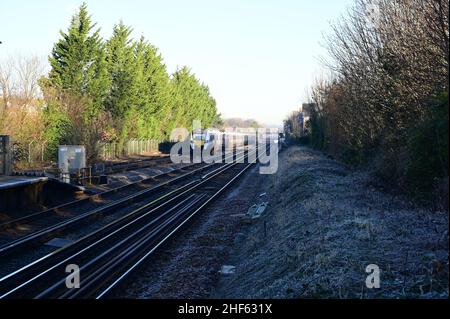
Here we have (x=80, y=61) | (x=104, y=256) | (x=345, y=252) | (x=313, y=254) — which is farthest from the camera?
(x=80, y=61)

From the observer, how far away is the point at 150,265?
11469 mm

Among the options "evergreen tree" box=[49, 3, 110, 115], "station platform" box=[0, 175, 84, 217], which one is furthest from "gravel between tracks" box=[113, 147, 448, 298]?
"evergreen tree" box=[49, 3, 110, 115]

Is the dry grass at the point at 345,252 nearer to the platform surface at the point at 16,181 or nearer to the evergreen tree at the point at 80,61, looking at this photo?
the platform surface at the point at 16,181

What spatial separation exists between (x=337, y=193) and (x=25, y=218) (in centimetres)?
1061

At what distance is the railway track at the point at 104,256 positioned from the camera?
9.37 meters

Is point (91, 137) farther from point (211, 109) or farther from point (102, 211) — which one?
point (211, 109)

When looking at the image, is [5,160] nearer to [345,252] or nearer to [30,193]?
[30,193]

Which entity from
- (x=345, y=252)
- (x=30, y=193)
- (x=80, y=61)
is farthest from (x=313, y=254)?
(x=80, y=61)

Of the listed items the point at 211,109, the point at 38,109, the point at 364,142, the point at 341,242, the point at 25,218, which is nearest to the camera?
the point at 341,242

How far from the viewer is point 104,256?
1185 centimetres

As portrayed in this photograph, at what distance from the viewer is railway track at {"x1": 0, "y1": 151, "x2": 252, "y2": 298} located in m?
9.37

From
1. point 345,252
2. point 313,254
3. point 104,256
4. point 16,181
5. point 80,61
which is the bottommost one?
point 104,256

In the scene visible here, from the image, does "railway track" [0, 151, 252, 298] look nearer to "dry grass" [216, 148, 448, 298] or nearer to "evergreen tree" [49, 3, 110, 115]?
"dry grass" [216, 148, 448, 298]
